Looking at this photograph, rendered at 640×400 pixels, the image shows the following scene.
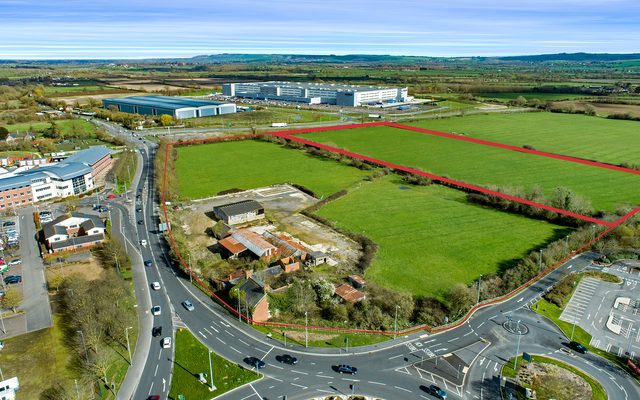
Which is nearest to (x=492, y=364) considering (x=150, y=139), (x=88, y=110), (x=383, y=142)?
(x=383, y=142)

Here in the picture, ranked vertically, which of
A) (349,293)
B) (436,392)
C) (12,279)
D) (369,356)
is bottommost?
(369,356)

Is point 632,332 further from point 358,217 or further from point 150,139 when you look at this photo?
point 150,139

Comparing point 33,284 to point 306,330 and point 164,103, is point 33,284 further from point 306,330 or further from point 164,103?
point 164,103

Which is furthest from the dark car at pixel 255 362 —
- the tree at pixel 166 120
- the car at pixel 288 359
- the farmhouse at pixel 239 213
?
the tree at pixel 166 120

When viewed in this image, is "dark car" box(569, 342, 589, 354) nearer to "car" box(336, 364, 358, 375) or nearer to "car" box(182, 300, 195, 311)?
"car" box(336, 364, 358, 375)

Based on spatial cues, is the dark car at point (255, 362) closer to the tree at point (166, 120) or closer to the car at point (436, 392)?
the car at point (436, 392)

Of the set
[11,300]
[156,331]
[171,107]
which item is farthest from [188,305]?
[171,107]

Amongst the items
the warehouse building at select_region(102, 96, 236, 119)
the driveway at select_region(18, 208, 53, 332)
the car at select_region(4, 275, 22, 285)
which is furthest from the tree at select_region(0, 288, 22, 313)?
the warehouse building at select_region(102, 96, 236, 119)
